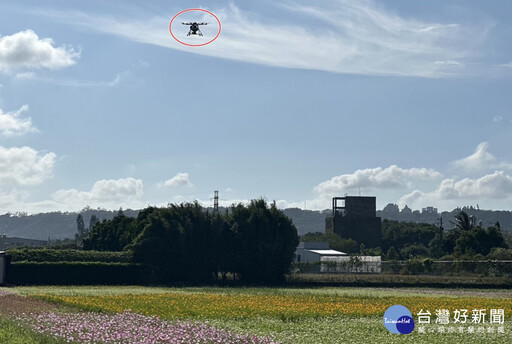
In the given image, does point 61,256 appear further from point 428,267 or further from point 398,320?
point 398,320

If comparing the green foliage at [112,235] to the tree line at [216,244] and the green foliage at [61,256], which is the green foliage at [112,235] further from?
the green foliage at [61,256]

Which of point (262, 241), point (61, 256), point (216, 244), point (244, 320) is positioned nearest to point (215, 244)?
point (216, 244)

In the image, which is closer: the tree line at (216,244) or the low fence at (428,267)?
the tree line at (216,244)

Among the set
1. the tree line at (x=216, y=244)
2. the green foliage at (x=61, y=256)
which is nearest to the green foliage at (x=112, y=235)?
the tree line at (x=216, y=244)

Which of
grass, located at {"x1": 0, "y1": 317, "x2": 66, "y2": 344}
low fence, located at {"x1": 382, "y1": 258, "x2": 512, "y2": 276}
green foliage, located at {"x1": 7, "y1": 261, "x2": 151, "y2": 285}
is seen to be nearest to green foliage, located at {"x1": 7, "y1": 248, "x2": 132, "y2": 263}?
green foliage, located at {"x1": 7, "y1": 261, "x2": 151, "y2": 285}

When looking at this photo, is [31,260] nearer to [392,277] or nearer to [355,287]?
[355,287]

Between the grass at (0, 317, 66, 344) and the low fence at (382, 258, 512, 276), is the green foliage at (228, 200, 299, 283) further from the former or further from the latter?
the grass at (0, 317, 66, 344)
